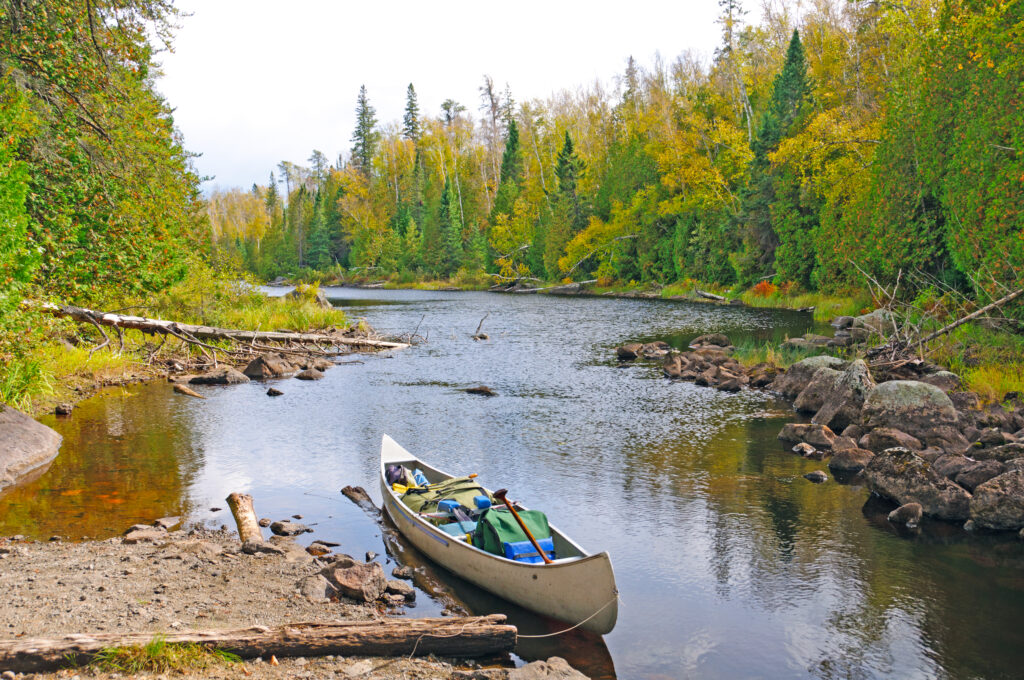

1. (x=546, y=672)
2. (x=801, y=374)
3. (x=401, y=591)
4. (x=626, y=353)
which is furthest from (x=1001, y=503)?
(x=626, y=353)

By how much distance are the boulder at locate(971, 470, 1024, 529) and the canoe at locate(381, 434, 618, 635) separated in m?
→ 6.92

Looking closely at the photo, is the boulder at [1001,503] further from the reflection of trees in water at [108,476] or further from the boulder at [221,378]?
the boulder at [221,378]

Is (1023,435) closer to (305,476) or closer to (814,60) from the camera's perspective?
(305,476)

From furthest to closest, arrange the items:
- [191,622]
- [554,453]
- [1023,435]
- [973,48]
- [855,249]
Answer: [855,249]
[973,48]
[554,453]
[1023,435]
[191,622]

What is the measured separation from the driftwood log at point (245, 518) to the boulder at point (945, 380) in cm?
1599

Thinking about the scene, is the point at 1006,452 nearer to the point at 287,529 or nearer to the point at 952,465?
the point at 952,465

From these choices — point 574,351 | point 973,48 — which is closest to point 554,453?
point 574,351

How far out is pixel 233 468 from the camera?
13.9 meters

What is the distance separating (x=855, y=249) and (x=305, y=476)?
30.7m

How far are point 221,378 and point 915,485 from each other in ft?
65.3

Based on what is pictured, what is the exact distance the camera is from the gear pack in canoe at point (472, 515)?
8367 mm

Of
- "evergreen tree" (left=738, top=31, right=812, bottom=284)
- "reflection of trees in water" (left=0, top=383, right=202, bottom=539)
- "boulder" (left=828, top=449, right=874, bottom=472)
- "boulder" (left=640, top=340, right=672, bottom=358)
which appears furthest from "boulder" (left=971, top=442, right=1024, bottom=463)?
"evergreen tree" (left=738, top=31, right=812, bottom=284)

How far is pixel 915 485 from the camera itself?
11.5 meters

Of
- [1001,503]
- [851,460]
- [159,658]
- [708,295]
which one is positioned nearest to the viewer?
[159,658]
